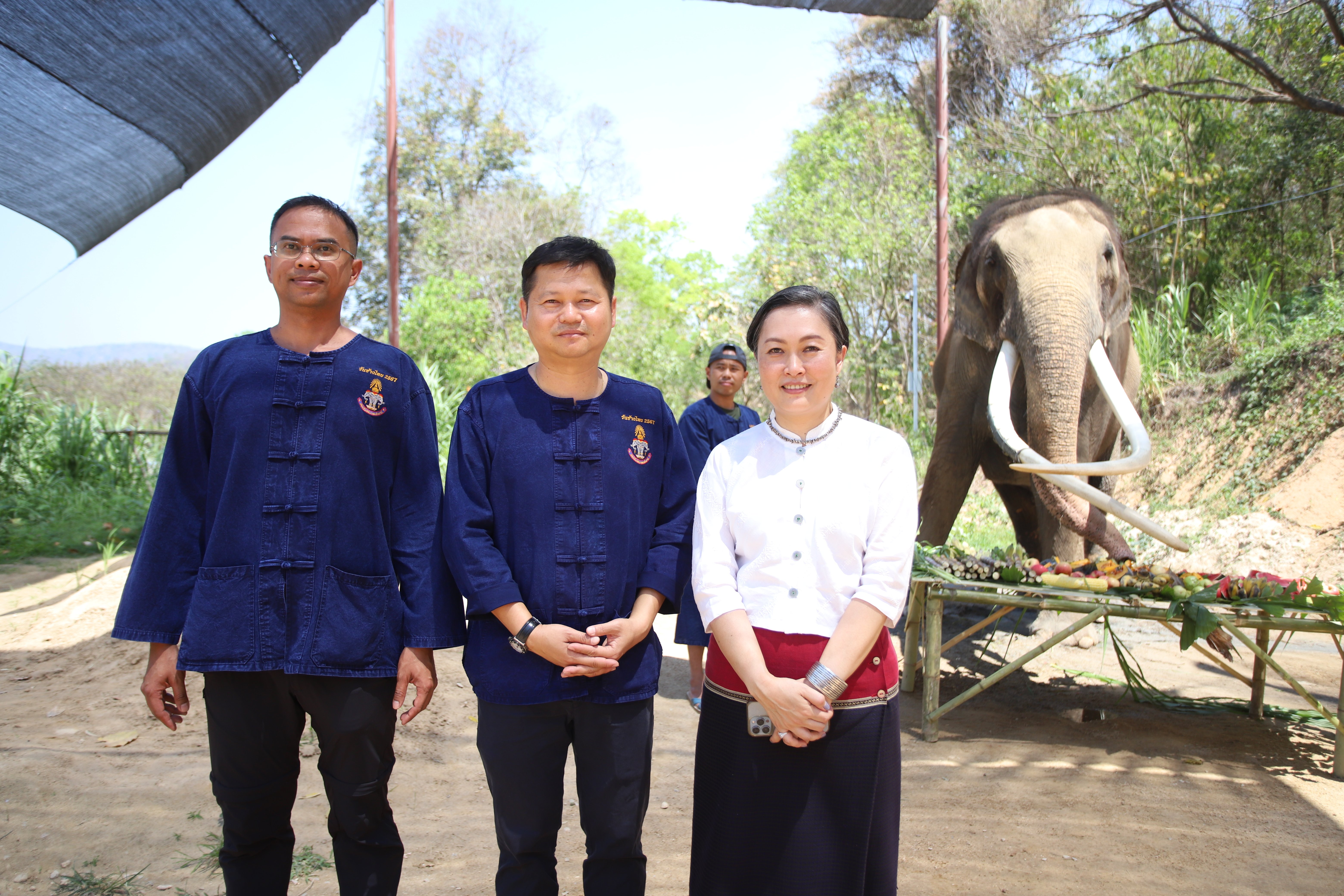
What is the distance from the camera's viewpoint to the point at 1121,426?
5.75 metres

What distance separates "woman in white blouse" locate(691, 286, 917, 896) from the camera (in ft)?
6.66

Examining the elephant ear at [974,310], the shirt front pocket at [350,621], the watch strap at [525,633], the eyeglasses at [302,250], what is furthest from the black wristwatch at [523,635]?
the elephant ear at [974,310]

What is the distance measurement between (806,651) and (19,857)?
287 centimetres

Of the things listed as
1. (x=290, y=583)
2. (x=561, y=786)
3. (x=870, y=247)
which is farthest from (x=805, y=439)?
(x=870, y=247)

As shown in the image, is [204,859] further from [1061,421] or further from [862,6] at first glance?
[862,6]

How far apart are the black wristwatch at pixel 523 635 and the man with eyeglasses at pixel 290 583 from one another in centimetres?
24

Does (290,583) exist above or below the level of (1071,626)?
above

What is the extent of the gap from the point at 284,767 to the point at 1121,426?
17.2ft

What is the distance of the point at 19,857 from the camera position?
308 centimetres

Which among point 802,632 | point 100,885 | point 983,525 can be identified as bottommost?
point 100,885

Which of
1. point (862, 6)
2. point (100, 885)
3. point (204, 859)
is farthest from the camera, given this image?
point (862, 6)

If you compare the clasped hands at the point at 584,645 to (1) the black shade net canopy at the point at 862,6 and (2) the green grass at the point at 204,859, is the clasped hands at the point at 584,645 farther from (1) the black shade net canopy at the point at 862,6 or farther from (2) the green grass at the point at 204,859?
(1) the black shade net canopy at the point at 862,6

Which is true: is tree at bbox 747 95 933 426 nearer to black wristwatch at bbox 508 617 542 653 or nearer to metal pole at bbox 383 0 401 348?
metal pole at bbox 383 0 401 348

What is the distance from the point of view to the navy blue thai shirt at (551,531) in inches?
85.1
